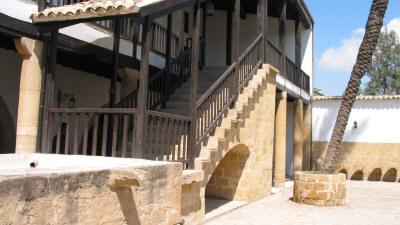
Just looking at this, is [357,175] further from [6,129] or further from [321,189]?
[6,129]

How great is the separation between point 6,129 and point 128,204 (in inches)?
190

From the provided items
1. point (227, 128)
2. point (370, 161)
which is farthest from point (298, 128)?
point (227, 128)

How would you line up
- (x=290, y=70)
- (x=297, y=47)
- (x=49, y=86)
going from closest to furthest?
(x=49, y=86), (x=290, y=70), (x=297, y=47)

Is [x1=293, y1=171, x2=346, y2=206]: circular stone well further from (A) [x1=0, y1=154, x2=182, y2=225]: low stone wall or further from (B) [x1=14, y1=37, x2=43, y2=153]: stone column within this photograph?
(B) [x1=14, y1=37, x2=43, y2=153]: stone column

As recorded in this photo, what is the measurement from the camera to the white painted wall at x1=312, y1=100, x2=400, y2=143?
51.9 feet

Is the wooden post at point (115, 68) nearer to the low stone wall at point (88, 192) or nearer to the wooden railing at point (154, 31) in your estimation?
the wooden railing at point (154, 31)

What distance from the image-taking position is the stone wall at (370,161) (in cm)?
1573

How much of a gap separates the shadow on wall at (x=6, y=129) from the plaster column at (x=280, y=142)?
782 centimetres

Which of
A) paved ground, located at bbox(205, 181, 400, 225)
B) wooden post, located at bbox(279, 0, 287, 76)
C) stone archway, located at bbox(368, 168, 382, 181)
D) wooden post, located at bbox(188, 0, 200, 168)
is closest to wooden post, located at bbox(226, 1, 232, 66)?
wooden post, located at bbox(279, 0, 287, 76)

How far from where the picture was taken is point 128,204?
3.75m

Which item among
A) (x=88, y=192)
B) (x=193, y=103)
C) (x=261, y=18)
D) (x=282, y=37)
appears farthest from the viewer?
(x=282, y=37)

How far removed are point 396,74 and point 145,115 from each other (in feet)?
96.2

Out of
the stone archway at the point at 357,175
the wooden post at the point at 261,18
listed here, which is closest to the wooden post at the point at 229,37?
the wooden post at the point at 261,18

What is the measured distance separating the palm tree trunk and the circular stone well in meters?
0.54
